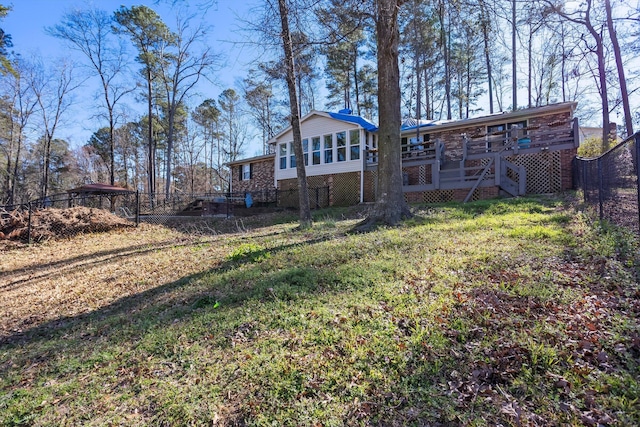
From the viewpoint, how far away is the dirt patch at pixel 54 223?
957cm

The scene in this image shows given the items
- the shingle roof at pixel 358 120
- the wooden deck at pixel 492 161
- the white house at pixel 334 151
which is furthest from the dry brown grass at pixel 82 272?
the shingle roof at pixel 358 120

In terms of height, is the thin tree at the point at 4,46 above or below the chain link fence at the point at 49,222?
above

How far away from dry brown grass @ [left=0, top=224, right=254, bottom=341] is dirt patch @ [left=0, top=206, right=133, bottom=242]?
0.46 meters

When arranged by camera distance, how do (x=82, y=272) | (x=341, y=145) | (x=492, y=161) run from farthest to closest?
(x=341, y=145), (x=492, y=161), (x=82, y=272)

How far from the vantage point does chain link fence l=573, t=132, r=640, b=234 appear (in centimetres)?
376

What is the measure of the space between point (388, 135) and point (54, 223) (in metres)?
10.3

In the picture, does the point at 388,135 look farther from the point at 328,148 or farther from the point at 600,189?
the point at 328,148

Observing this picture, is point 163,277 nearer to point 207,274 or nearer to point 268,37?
point 207,274

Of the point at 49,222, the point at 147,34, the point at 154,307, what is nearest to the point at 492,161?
the point at 154,307

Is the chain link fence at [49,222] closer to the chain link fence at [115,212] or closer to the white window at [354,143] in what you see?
the chain link fence at [115,212]

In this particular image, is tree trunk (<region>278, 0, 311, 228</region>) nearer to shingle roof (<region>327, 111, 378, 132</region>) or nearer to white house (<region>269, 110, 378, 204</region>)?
white house (<region>269, 110, 378, 204</region>)

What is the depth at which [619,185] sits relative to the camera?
435cm

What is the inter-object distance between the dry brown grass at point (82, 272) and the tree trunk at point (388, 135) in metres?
3.64

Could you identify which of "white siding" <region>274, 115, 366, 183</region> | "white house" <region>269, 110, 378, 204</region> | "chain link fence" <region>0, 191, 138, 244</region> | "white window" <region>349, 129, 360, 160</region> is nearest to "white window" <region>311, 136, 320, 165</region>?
"white house" <region>269, 110, 378, 204</region>
